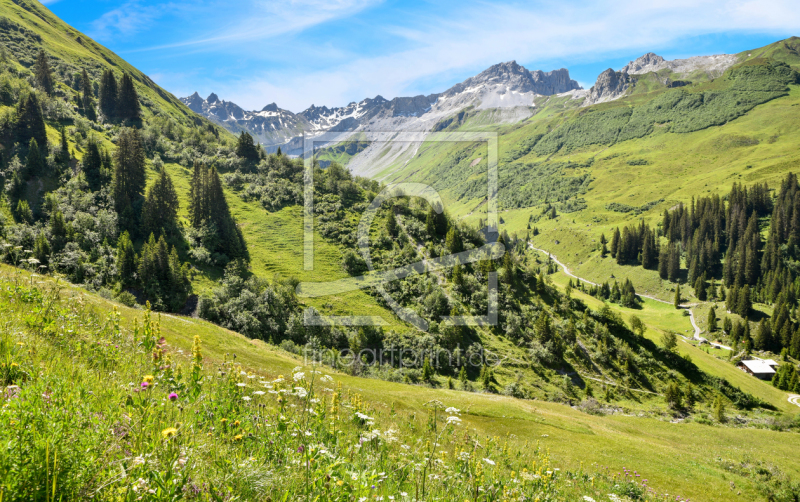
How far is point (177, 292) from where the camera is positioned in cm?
6406

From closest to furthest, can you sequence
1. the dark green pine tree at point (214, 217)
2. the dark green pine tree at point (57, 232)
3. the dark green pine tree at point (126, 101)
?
the dark green pine tree at point (57, 232)
the dark green pine tree at point (214, 217)
the dark green pine tree at point (126, 101)

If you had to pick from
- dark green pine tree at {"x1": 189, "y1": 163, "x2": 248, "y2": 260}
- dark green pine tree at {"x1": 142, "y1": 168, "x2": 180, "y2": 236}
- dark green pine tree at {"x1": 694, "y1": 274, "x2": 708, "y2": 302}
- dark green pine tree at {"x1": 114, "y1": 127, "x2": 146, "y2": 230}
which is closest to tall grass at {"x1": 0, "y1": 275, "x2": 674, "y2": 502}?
dark green pine tree at {"x1": 189, "y1": 163, "x2": 248, "y2": 260}

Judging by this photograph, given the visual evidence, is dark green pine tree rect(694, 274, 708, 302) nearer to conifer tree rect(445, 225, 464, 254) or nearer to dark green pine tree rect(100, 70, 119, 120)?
conifer tree rect(445, 225, 464, 254)

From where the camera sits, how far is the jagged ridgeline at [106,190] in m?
63.1

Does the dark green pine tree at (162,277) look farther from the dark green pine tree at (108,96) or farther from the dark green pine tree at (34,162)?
the dark green pine tree at (108,96)

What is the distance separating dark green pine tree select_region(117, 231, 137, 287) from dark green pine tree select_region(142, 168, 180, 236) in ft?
38.8

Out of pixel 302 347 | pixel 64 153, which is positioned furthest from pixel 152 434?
pixel 64 153

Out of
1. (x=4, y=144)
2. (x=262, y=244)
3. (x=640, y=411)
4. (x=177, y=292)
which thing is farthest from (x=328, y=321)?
(x=4, y=144)

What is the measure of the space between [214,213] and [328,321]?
4363cm

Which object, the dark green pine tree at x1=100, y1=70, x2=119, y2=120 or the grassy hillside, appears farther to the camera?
the dark green pine tree at x1=100, y1=70, x2=119, y2=120

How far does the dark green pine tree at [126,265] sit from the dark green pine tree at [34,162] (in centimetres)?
3440

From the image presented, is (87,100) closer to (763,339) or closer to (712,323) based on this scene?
(712,323)

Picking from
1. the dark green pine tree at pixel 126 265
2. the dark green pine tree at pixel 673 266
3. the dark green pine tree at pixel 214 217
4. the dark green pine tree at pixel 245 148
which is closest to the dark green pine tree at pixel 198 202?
the dark green pine tree at pixel 214 217

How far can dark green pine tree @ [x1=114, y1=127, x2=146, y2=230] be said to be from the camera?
77.9 m
